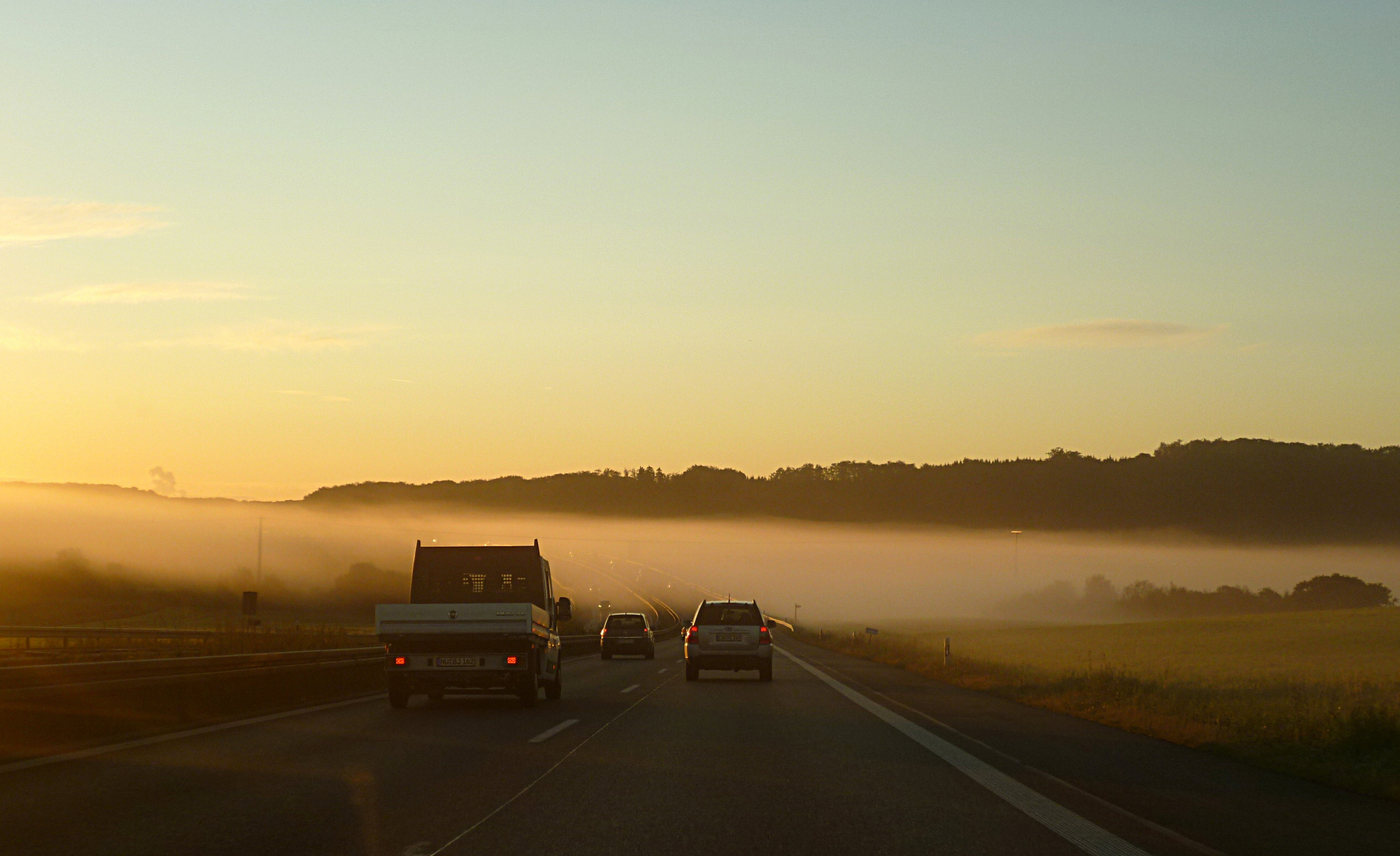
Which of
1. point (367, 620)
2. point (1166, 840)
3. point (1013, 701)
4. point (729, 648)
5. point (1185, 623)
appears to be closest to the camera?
point (1166, 840)

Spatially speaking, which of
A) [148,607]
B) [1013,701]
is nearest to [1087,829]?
[1013,701]

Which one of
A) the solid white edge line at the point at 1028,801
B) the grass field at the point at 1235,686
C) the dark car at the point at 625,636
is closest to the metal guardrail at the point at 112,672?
the solid white edge line at the point at 1028,801

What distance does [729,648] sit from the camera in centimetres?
2806

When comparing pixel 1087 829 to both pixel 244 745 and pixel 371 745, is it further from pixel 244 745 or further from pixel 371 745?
pixel 244 745

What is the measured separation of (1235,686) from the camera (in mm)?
27812

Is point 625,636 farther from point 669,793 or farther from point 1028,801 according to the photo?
point 1028,801

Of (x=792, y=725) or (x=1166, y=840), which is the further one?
(x=792, y=725)

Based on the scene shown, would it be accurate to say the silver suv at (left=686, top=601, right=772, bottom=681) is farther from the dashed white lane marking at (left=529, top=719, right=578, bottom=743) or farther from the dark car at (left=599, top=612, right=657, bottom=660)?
the dark car at (left=599, top=612, right=657, bottom=660)

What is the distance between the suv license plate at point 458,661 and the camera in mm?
19328

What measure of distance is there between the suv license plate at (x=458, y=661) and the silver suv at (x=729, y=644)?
Answer: 9413 mm

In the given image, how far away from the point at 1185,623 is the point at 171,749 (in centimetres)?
8729

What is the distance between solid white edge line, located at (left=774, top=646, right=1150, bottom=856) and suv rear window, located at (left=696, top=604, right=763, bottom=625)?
11102mm

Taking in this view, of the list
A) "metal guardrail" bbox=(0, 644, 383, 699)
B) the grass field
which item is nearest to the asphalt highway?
the grass field

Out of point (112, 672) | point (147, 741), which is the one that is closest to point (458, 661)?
point (112, 672)
